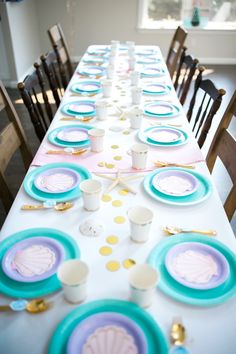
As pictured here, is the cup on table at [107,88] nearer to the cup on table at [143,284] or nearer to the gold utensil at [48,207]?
the gold utensil at [48,207]

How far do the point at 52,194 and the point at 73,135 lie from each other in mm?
412

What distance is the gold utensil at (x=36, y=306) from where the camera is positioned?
656mm

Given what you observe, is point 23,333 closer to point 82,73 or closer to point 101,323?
point 101,323

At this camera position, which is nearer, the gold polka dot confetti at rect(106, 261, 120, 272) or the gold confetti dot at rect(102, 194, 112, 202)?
the gold polka dot confetti at rect(106, 261, 120, 272)

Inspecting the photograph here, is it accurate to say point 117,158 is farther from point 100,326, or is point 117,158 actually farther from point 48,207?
point 100,326

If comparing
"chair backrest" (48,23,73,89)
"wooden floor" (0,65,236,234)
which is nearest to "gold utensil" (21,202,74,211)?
"wooden floor" (0,65,236,234)

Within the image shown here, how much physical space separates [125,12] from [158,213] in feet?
14.4

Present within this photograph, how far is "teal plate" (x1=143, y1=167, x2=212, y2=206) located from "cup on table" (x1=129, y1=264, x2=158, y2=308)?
12.7 inches

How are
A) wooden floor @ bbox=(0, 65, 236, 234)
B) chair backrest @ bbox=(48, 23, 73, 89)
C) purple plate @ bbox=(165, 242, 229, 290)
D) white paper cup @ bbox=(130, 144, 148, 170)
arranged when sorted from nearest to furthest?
1. purple plate @ bbox=(165, 242, 229, 290)
2. white paper cup @ bbox=(130, 144, 148, 170)
3. wooden floor @ bbox=(0, 65, 236, 234)
4. chair backrest @ bbox=(48, 23, 73, 89)

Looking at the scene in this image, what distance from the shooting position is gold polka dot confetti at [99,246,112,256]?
0.79m

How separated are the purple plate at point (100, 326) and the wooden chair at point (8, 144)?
2.31 ft

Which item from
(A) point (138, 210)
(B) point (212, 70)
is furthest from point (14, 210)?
(B) point (212, 70)

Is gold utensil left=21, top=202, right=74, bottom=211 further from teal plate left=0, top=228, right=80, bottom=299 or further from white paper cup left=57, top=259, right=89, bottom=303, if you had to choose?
white paper cup left=57, top=259, right=89, bottom=303

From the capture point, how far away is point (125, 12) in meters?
4.55
